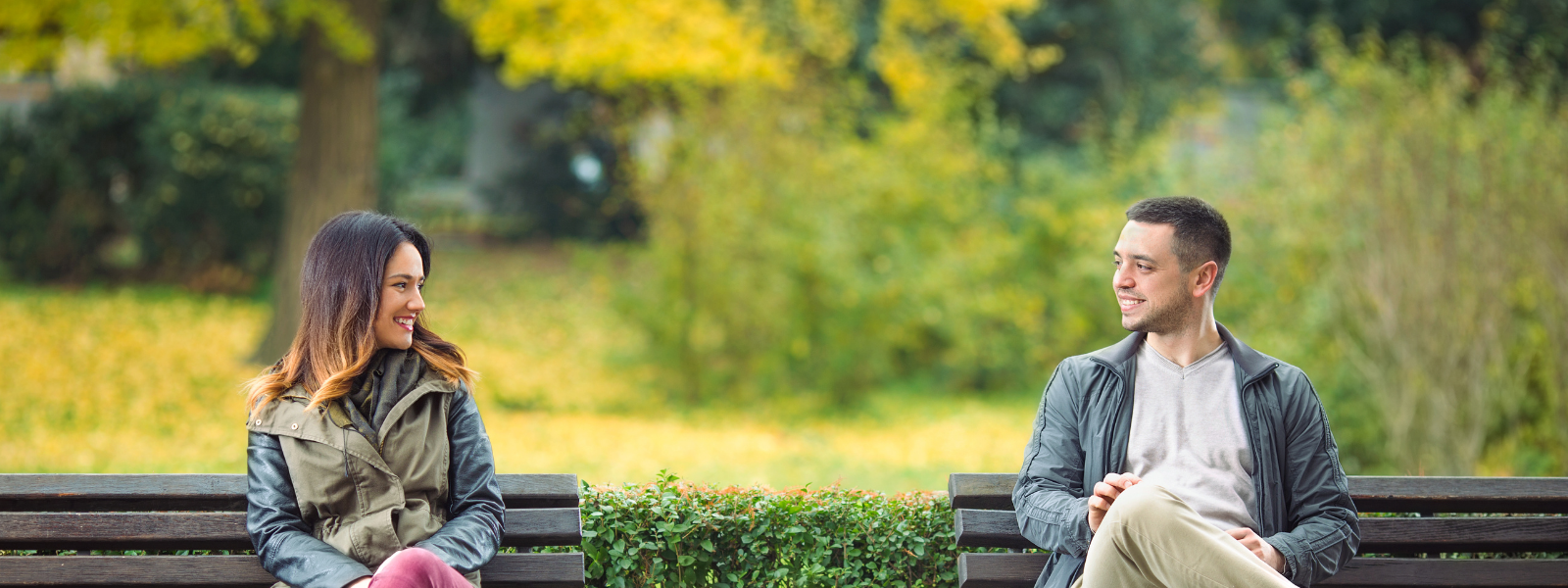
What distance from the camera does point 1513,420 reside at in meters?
7.45

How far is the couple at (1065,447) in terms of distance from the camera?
8.79ft

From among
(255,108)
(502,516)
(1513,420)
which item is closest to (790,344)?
(1513,420)

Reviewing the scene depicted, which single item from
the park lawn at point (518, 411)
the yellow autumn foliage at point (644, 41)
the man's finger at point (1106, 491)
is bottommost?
the park lawn at point (518, 411)

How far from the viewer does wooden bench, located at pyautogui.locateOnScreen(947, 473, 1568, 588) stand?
Result: 319 centimetres

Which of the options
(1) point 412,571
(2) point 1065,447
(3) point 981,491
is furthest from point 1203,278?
(1) point 412,571

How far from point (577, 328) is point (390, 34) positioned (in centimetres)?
634

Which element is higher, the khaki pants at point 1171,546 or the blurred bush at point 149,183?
the blurred bush at point 149,183

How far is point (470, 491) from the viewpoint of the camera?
2855 millimetres

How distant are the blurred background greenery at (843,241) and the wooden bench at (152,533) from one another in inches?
172

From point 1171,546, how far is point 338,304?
189 cm

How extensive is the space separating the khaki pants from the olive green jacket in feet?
4.53

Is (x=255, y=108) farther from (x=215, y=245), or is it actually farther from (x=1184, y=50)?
(x=1184, y=50)

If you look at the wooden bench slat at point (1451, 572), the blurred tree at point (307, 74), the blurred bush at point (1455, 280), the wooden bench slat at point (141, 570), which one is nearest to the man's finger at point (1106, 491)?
the wooden bench slat at point (1451, 572)

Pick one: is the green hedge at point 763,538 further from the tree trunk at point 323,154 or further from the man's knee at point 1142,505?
the tree trunk at point 323,154
